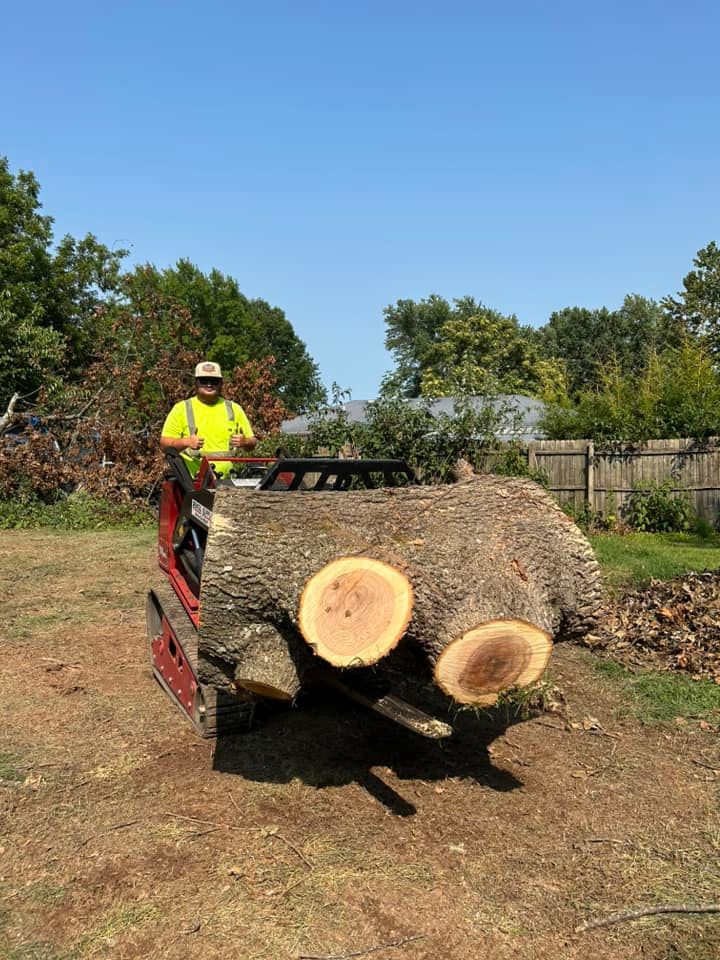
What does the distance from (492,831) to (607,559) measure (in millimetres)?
6592

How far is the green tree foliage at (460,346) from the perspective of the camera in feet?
140

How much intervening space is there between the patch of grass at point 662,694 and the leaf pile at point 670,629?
0.61ft

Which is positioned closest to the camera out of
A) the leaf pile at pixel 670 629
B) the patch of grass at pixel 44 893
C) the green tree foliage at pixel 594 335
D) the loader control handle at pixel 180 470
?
the patch of grass at pixel 44 893

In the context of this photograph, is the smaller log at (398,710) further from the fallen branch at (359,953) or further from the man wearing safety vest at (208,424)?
the man wearing safety vest at (208,424)

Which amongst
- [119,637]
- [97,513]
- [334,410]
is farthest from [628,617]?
[97,513]

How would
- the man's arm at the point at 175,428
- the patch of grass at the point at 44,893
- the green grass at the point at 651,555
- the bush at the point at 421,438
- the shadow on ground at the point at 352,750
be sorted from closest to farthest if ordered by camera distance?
the patch of grass at the point at 44,893, the shadow on ground at the point at 352,750, the man's arm at the point at 175,428, the green grass at the point at 651,555, the bush at the point at 421,438

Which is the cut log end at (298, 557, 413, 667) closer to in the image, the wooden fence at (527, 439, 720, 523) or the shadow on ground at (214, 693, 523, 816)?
the shadow on ground at (214, 693, 523, 816)

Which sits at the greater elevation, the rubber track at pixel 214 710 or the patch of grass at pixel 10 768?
the rubber track at pixel 214 710

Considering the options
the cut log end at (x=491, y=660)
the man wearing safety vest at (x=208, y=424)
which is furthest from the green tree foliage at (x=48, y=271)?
the cut log end at (x=491, y=660)

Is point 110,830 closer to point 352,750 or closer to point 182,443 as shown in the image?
point 352,750

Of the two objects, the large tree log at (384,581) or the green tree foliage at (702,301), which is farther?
the green tree foliage at (702,301)

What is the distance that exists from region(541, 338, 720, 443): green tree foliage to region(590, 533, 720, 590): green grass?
199cm

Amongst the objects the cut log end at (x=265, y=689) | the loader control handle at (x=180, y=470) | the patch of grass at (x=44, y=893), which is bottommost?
the patch of grass at (x=44, y=893)

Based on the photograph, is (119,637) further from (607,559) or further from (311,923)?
(607,559)
